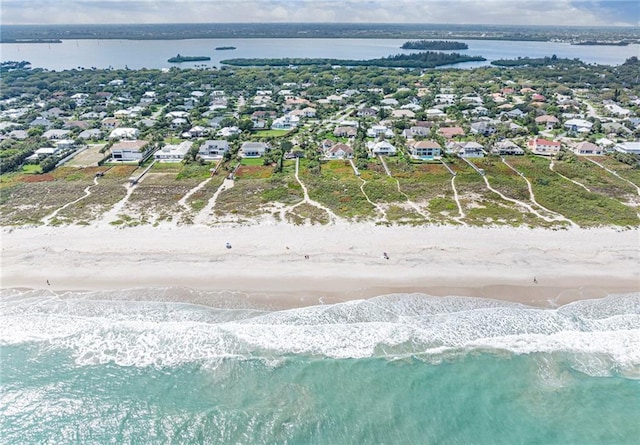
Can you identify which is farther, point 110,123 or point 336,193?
point 110,123

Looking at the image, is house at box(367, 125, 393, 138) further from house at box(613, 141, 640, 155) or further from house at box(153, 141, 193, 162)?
house at box(613, 141, 640, 155)

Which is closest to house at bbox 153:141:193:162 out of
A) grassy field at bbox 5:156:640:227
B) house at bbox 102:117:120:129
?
grassy field at bbox 5:156:640:227

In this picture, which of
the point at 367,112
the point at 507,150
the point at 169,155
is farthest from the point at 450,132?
the point at 169,155

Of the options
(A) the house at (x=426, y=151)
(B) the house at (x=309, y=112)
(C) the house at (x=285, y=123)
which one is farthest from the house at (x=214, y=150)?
(B) the house at (x=309, y=112)

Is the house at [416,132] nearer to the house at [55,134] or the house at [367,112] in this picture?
the house at [367,112]

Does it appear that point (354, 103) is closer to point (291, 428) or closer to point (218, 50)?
point (291, 428)

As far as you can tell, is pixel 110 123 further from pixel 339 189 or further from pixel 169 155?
pixel 339 189
